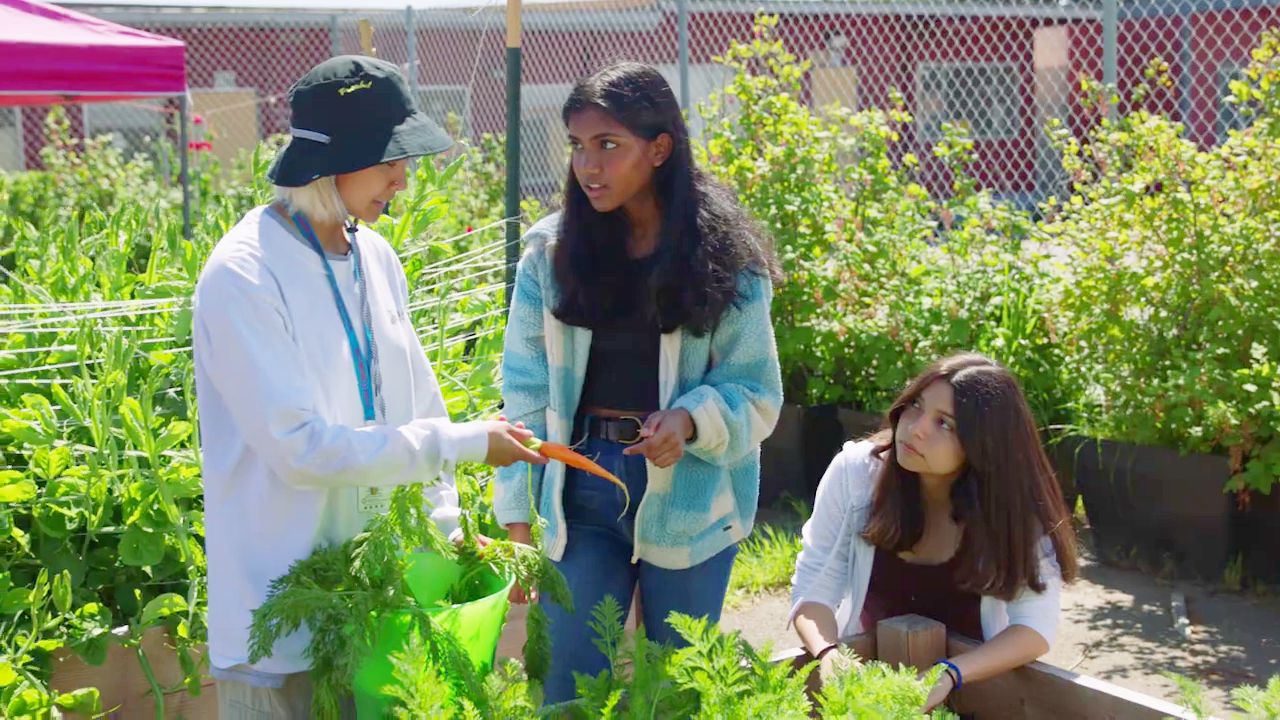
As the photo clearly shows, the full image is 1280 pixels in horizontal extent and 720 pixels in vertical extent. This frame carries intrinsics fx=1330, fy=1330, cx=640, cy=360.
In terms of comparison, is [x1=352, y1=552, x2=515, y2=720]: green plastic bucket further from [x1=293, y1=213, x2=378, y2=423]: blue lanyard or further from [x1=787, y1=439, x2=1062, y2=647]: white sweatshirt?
[x1=787, y1=439, x2=1062, y2=647]: white sweatshirt

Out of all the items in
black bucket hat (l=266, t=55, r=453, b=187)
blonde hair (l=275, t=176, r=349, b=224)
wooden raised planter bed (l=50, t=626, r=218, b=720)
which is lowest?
wooden raised planter bed (l=50, t=626, r=218, b=720)

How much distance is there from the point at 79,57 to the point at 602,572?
4.31m

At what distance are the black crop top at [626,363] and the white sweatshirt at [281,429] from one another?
1.62ft

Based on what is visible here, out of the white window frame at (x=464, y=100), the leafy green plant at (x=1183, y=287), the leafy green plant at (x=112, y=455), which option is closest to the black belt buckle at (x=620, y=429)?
the leafy green plant at (x=112, y=455)

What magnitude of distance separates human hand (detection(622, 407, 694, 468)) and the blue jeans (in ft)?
0.53

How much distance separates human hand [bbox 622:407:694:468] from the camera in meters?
2.22

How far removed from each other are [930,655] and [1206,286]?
8.86 feet

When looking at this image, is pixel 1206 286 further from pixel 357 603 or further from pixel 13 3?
pixel 13 3

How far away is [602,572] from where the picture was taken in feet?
8.02

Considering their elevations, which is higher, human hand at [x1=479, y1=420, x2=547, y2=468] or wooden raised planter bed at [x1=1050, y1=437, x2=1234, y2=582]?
human hand at [x1=479, y1=420, x2=547, y2=468]

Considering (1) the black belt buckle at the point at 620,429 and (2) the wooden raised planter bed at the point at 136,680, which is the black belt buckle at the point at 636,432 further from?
(2) the wooden raised planter bed at the point at 136,680

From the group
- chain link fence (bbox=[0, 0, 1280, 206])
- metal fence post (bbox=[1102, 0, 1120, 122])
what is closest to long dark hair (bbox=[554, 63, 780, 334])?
chain link fence (bbox=[0, 0, 1280, 206])

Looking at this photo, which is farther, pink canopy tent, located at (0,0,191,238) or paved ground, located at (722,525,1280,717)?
pink canopy tent, located at (0,0,191,238)

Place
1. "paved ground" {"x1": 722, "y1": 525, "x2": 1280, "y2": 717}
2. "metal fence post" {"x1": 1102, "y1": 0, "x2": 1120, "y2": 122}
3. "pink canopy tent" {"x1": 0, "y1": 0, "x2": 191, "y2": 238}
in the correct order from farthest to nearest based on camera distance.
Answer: "pink canopy tent" {"x1": 0, "y1": 0, "x2": 191, "y2": 238} → "metal fence post" {"x1": 1102, "y1": 0, "x2": 1120, "y2": 122} → "paved ground" {"x1": 722, "y1": 525, "x2": 1280, "y2": 717}
